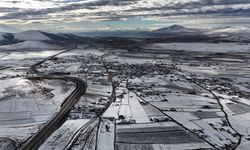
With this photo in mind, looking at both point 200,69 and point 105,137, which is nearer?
point 105,137

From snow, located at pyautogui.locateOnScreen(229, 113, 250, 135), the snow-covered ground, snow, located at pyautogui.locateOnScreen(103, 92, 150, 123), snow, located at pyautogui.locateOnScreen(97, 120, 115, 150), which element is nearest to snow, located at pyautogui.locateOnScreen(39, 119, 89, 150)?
snow, located at pyautogui.locateOnScreen(97, 120, 115, 150)

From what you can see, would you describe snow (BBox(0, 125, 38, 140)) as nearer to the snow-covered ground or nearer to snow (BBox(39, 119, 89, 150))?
the snow-covered ground

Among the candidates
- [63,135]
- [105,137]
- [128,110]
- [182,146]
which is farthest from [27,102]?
[182,146]

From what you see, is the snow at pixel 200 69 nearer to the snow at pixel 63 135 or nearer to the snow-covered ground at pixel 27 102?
the snow-covered ground at pixel 27 102

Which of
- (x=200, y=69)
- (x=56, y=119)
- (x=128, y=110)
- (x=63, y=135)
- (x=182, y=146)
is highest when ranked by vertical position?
(x=182, y=146)

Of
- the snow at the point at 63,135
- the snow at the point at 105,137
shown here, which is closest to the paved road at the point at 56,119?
the snow at the point at 63,135

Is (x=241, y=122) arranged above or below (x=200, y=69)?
above

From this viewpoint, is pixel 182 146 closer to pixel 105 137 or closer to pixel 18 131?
pixel 105 137
